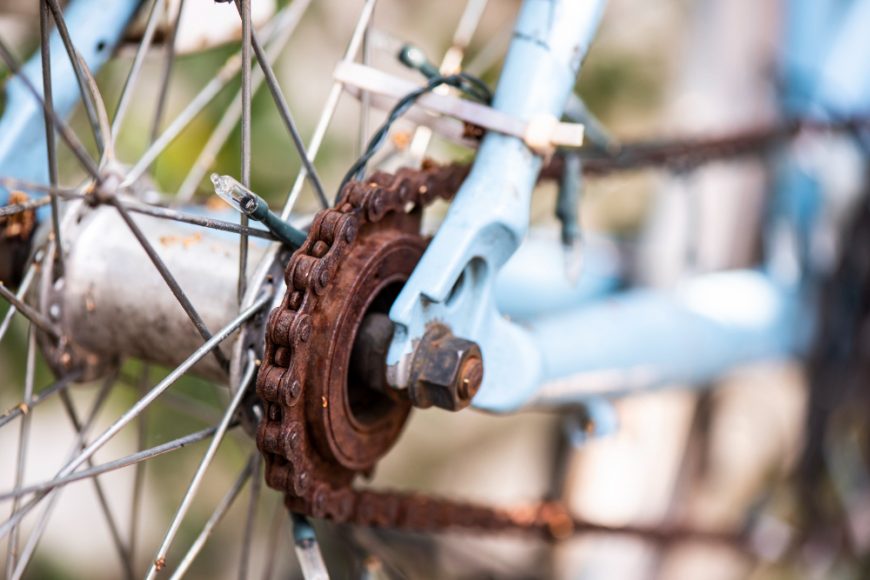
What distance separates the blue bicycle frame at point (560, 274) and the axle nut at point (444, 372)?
13 millimetres

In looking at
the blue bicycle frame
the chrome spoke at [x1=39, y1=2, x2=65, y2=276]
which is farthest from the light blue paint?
the chrome spoke at [x1=39, y1=2, x2=65, y2=276]

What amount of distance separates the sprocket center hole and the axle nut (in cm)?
2

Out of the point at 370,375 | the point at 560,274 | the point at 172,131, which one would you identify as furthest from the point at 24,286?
the point at 560,274

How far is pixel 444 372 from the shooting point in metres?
0.55

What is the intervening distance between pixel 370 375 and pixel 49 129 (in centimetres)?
26

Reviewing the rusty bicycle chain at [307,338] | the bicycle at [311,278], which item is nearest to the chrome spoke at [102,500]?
the bicycle at [311,278]

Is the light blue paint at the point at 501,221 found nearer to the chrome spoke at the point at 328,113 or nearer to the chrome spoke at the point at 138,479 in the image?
the chrome spoke at the point at 328,113

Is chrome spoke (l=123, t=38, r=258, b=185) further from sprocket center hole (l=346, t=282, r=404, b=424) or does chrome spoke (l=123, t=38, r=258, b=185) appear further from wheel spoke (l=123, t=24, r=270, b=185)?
sprocket center hole (l=346, t=282, r=404, b=424)

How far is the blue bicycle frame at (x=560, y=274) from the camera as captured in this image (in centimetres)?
61

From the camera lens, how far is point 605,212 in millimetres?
1866

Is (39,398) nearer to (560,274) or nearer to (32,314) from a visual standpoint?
(32,314)

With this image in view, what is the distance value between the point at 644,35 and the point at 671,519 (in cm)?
96

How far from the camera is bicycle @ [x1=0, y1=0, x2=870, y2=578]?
1.72 ft

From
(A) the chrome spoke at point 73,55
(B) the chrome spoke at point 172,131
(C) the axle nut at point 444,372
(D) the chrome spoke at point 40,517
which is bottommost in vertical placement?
(D) the chrome spoke at point 40,517
